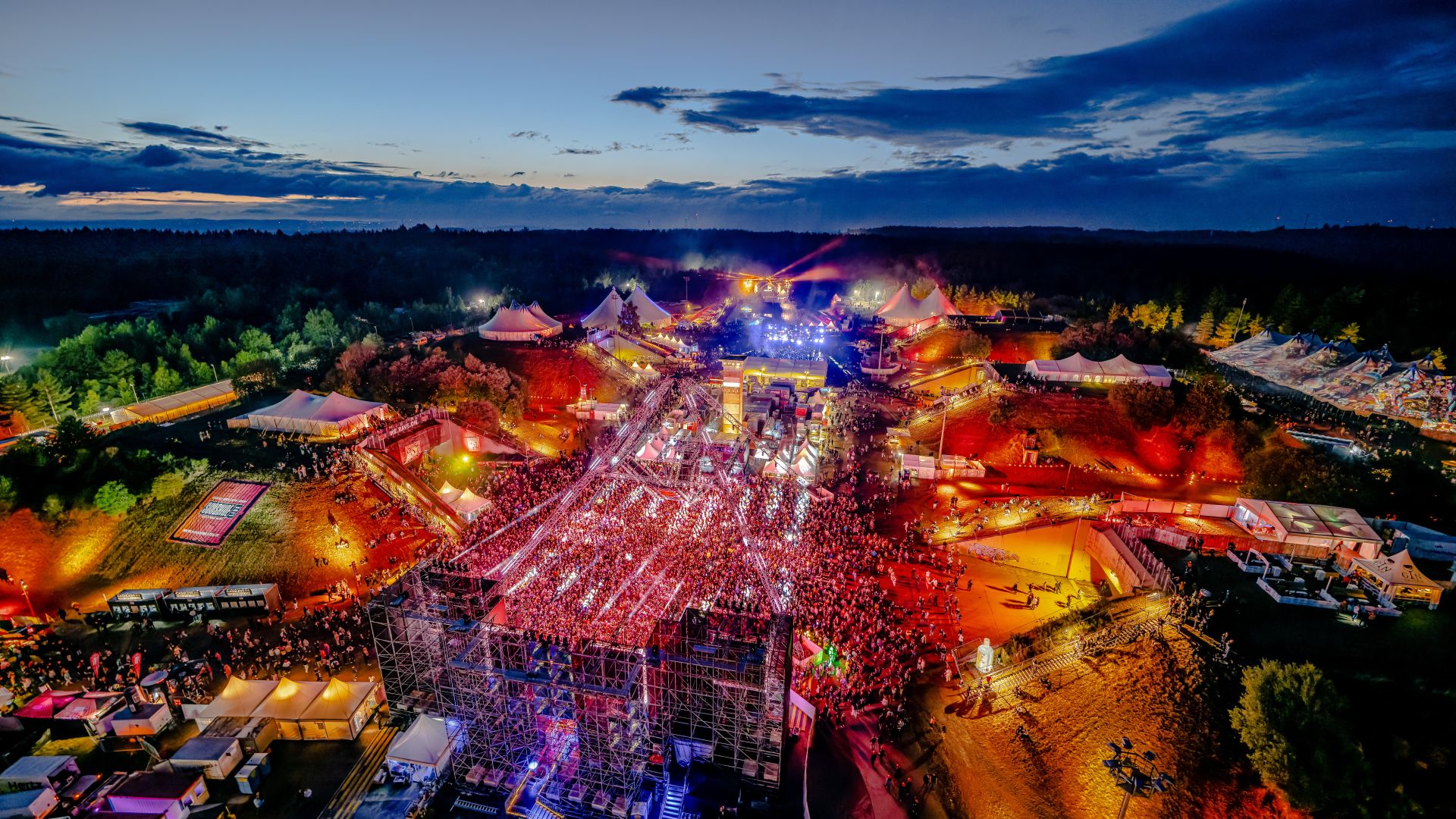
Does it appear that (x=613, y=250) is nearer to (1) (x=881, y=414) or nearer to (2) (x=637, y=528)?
(1) (x=881, y=414)

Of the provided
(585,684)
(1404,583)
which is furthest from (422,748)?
(1404,583)

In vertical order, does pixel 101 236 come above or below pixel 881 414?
above

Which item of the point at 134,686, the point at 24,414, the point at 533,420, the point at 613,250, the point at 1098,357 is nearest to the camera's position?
the point at 134,686

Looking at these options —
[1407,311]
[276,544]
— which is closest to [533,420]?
[276,544]

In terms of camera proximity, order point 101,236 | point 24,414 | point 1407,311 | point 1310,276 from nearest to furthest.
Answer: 1. point 24,414
2. point 1407,311
3. point 1310,276
4. point 101,236

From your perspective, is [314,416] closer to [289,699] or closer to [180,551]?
[180,551]

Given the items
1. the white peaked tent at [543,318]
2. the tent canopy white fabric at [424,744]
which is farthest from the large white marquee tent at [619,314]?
the tent canopy white fabric at [424,744]
